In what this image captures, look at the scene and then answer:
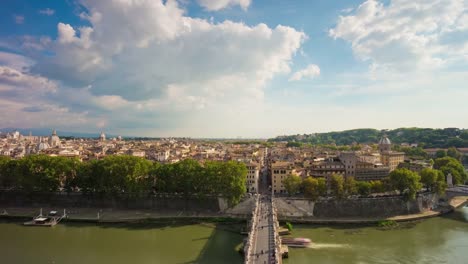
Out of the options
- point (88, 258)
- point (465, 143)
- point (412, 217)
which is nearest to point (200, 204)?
point (88, 258)

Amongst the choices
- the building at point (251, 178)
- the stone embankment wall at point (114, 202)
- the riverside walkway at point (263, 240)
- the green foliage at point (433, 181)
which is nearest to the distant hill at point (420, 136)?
the green foliage at point (433, 181)

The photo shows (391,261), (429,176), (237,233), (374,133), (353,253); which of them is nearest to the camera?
(391,261)

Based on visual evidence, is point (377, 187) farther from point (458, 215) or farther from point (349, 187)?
point (458, 215)

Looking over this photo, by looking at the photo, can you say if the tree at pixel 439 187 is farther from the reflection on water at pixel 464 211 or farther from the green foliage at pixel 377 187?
the green foliage at pixel 377 187

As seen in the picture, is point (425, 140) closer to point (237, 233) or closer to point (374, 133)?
point (374, 133)

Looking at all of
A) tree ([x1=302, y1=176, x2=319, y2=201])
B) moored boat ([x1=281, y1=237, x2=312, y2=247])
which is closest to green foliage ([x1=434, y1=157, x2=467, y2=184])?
tree ([x1=302, y1=176, x2=319, y2=201])

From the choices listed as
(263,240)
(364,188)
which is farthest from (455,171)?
(263,240)
